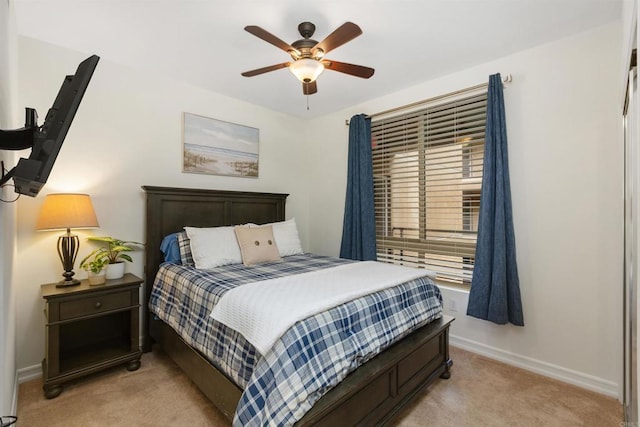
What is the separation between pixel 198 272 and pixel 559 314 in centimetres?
278

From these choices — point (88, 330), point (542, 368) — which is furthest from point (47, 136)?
point (542, 368)

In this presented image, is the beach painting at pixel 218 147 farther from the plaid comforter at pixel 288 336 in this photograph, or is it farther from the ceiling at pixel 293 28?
the plaid comforter at pixel 288 336

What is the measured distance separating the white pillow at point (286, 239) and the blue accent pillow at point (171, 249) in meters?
0.92

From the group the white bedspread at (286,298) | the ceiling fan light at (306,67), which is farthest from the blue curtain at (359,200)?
the ceiling fan light at (306,67)

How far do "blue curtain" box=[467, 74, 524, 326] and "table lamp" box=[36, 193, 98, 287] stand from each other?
10.1 ft

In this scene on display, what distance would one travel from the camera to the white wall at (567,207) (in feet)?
6.73

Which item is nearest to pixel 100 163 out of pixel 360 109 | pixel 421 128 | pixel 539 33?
pixel 360 109

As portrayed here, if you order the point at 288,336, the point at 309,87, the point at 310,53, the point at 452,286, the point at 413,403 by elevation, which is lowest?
the point at 413,403

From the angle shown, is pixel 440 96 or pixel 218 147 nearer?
pixel 440 96

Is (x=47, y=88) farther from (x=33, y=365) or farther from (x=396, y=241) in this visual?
(x=396, y=241)

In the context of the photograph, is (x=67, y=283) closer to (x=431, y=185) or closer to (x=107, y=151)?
(x=107, y=151)

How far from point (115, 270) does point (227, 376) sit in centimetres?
145

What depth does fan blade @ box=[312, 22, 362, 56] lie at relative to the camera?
1681 millimetres

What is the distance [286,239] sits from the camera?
125 inches
